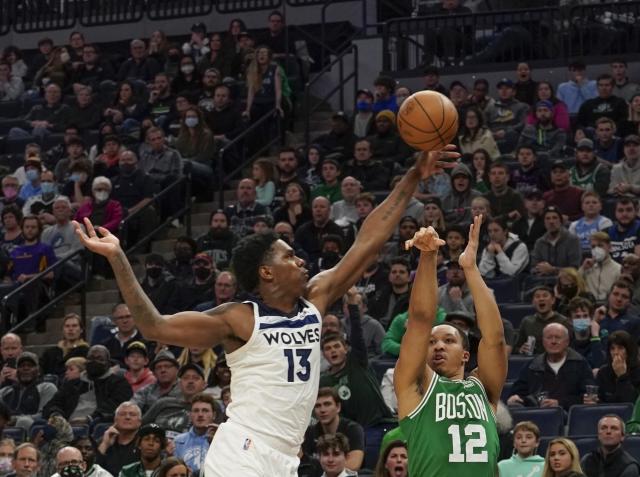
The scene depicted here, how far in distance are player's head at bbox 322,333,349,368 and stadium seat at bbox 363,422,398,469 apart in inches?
27.3

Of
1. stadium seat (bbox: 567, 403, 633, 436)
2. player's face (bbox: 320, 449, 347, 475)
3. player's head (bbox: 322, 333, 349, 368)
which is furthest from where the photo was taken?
player's head (bbox: 322, 333, 349, 368)

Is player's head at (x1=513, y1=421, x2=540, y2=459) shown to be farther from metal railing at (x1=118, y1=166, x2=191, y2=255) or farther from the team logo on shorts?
metal railing at (x1=118, y1=166, x2=191, y2=255)

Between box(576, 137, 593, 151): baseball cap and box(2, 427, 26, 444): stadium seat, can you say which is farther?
box(576, 137, 593, 151): baseball cap

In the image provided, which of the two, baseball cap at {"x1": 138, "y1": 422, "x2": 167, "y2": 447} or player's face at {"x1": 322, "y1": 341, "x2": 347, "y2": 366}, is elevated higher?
player's face at {"x1": 322, "y1": 341, "x2": 347, "y2": 366}

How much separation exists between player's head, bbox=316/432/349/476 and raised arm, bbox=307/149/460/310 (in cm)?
430

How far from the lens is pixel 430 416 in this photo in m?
7.12

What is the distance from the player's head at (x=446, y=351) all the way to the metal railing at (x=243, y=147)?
11.1m

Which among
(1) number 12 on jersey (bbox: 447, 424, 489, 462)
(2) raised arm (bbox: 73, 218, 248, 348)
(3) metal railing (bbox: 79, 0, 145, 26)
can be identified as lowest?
(1) number 12 on jersey (bbox: 447, 424, 489, 462)

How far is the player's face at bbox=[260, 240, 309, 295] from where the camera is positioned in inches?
269

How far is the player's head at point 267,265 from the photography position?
6828 millimetres

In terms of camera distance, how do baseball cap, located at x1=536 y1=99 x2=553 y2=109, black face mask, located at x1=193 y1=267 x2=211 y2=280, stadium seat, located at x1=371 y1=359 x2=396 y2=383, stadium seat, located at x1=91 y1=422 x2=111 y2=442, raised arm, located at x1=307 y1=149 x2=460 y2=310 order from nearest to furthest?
raised arm, located at x1=307 y1=149 x2=460 y2=310
stadium seat, located at x1=371 y1=359 x2=396 y2=383
stadium seat, located at x1=91 y1=422 x2=111 y2=442
black face mask, located at x1=193 y1=267 x2=211 y2=280
baseball cap, located at x1=536 y1=99 x2=553 y2=109

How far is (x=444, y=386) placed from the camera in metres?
7.15

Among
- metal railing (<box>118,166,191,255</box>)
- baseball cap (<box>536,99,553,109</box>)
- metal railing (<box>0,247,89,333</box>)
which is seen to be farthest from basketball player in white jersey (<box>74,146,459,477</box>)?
metal railing (<box>118,166,191,255</box>)

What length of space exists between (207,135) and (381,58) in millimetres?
2882
